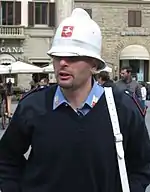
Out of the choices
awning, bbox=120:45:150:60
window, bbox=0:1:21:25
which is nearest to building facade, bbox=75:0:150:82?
awning, bbox=120:45:150:60

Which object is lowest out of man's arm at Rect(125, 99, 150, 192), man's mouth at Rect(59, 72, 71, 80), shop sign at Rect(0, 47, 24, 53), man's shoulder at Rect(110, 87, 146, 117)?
shop sign at Rect(0, 47, 24, 53)

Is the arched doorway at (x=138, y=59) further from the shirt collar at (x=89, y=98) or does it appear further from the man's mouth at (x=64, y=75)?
the man's mouth at (x=64, y=75)

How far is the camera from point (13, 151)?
273 centimetres

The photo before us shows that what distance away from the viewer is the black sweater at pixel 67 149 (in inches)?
103

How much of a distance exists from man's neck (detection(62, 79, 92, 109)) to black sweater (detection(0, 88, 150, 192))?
0.04 meters

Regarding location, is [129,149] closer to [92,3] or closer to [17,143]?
[17,143]

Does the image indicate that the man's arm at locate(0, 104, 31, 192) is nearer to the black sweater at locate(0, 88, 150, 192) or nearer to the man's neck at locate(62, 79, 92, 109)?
Answer: the black sweater at locate(0, 88, 150, 192)

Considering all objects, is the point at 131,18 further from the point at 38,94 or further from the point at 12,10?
the point at 38,94

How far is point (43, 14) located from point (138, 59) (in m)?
7.44

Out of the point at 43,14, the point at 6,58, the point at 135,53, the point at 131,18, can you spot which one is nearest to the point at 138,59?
the point at 135,53

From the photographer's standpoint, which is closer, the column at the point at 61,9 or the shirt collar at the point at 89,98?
the shirt collar at the point at 89,98

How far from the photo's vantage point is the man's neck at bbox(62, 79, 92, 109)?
8.79ft

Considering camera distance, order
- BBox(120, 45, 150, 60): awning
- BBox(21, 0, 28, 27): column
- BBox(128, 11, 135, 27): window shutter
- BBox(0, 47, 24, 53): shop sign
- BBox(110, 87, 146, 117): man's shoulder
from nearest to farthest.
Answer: BBox(110, 87, 146, 117): man's shoulder < BBox(21, 0, 28, 27): column < BBox(0, 47, 24, 53): shop sign < BBox(120, 45, 150, 60): awning < BBox(128, 11, 135, 27): window shutter

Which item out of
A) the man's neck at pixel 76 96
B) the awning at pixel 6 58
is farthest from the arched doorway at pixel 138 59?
the man's neck at pixel 76 96
